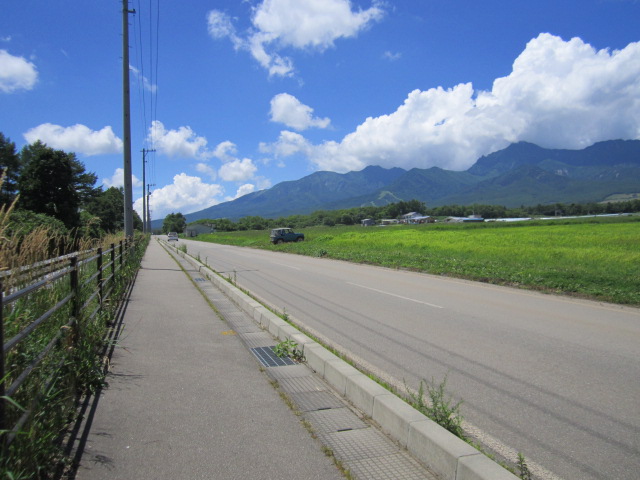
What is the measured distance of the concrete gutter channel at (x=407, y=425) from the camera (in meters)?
2.78

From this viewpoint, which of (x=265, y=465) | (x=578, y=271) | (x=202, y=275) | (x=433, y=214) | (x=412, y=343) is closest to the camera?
(x=265, y=465)

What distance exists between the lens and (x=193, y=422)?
12.3 feet

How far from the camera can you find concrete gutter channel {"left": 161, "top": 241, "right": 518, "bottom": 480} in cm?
278

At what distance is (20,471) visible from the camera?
2.47 meters

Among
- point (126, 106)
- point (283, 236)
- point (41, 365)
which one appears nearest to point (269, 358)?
point (41, 365)

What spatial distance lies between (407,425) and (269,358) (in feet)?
9.24

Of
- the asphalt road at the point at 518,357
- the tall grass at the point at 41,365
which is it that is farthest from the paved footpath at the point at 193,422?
the asphalt road at the point at 518,357

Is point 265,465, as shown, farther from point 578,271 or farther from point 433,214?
point 433,214

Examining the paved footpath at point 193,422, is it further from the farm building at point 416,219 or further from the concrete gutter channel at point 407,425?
the farm building at point 416,219

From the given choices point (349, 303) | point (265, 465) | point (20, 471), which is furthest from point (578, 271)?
point (20, 471)

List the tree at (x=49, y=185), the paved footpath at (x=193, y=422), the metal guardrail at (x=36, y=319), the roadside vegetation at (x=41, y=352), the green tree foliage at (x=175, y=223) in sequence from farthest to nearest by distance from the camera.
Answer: the green tree foliage at (x=175, y=223) → the tree at (x=49, y=185) → the paved footpath at (x=193, y=422) → the roadside vegetation at (x=41, y=352) → the metal guardrail at (x=36, y=319)

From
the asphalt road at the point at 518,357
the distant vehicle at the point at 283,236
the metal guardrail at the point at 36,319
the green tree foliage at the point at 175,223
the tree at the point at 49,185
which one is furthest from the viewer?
the green tree foliage at the point at 175,223

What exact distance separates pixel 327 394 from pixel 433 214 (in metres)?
180

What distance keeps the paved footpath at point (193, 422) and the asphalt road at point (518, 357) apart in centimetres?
156
